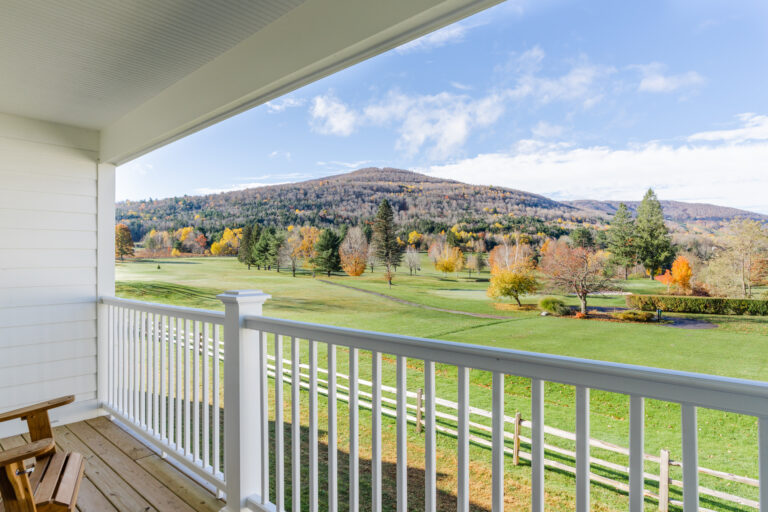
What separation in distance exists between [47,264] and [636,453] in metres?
4.18

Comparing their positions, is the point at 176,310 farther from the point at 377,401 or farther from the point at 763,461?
the point at 763,461

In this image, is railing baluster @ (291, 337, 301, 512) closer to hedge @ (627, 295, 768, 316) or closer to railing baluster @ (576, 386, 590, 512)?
railing baluster @ (576, 386, 590, 512)

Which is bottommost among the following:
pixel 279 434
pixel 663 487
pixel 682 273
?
pixel 663 487

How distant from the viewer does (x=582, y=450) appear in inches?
41.3

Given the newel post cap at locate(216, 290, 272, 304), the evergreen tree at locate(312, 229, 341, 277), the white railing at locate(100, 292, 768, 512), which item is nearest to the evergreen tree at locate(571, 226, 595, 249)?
the white railing at locate(100, 292, 768, 512)

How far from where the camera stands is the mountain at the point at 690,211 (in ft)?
10.3

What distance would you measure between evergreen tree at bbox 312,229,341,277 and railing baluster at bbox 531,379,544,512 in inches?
183

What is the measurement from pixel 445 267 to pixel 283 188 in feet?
11.0

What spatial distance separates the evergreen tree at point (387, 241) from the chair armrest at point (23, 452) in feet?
13.1

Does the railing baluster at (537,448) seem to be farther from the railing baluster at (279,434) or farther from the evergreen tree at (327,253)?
the evergreen tree at (327,253)

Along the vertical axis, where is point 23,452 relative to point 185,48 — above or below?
below

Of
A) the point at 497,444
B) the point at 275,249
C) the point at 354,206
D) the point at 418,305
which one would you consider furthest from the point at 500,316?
the point at 497,444

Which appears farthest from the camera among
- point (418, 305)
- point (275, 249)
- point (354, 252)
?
point (275, 249)

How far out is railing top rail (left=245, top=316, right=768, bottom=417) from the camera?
830 mm
